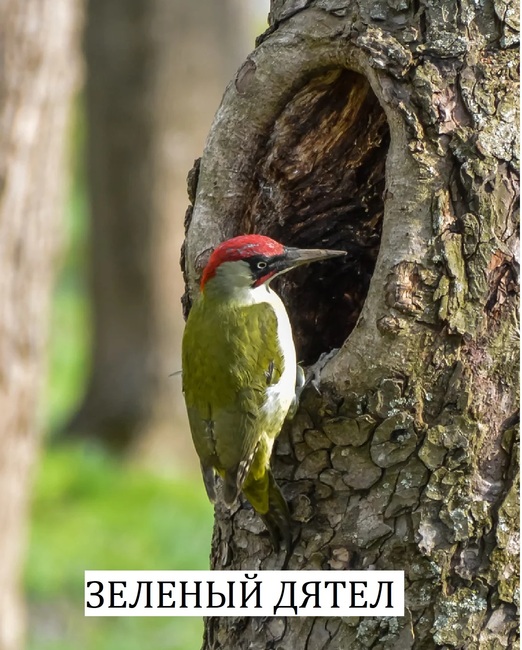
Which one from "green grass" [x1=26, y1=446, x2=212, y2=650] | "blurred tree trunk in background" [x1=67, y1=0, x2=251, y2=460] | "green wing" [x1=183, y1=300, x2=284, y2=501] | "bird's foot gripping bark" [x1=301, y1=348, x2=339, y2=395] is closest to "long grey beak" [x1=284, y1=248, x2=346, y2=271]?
"green wing" [x1=183, y1=300, x2=284, y2=501]

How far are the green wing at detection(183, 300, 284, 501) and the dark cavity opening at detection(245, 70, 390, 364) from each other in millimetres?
268

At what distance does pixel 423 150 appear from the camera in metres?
2.70

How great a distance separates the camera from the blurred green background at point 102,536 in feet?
20.2

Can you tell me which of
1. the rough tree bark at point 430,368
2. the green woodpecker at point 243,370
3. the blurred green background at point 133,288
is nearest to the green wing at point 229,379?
the green woodpecker at point 243,370

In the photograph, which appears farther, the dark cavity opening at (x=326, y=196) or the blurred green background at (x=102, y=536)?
the blurred green background at (x=102, y=536)

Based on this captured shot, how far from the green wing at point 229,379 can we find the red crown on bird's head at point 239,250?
7.8 inches

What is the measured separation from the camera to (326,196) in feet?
10.9

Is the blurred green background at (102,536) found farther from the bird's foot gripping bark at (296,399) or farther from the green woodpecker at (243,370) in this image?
the bird's foot gripping bark at (296,399)

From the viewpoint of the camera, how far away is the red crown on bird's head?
2922mm

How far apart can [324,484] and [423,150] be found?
960 millimetres

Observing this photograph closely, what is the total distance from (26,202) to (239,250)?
7.06 ft

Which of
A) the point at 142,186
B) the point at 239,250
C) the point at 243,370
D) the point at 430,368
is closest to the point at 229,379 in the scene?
the point at 243,370

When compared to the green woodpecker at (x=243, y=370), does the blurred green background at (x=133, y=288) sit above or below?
above

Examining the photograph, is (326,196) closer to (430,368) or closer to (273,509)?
(430,368)
